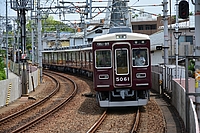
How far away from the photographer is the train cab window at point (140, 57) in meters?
12.9

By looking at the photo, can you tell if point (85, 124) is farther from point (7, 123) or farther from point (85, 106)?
point (85, 106)

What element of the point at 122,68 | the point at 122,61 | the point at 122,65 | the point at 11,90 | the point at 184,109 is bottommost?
the point at 184,109

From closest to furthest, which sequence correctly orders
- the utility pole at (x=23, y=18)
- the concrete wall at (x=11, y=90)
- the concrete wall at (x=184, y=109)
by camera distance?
the concrete wall at (x=184, y=109), the concrete wall at (x=11, y=90), the utility pole at (x=23, y=18)

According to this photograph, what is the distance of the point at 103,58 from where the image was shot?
12977mm

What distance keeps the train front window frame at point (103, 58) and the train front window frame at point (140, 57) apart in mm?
828

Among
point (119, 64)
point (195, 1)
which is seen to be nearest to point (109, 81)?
point (119, 64)

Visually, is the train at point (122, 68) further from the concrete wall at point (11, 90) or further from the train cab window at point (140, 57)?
the concrete wall at point (11, 90)

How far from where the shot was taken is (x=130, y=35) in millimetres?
12922

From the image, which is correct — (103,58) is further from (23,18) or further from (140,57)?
(23,18)

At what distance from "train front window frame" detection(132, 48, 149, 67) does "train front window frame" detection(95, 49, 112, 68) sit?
83 centimetres

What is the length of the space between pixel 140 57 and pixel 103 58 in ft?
4.18

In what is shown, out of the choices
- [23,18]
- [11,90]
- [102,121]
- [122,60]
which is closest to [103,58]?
[122,60]

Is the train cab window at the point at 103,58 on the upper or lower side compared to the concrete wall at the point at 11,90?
upper

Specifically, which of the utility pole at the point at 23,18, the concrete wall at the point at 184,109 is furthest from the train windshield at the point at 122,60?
the utility pole at the point at 23,18
